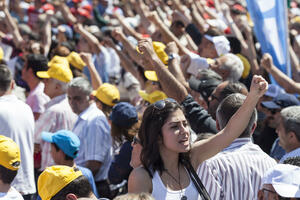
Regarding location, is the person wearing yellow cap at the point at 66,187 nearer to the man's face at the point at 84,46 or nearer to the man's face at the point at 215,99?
the man's face at the point at 215,99

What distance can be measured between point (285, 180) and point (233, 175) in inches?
43.2

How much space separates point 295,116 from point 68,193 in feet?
5.68

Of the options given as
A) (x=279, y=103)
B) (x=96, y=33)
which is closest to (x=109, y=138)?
(x=279, y=103)

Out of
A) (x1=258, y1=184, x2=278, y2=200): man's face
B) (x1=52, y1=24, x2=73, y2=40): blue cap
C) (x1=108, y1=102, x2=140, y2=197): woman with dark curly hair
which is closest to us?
(x1=258, y1=184, x2=278, y2=200): man's face

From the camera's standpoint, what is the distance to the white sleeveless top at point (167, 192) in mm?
3391

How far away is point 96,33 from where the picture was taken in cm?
980

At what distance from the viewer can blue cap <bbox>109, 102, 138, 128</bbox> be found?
542 centimetres

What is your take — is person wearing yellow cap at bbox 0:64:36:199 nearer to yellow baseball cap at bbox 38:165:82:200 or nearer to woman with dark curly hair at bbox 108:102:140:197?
woman with dark curly hair at bbox 108:102:140:197

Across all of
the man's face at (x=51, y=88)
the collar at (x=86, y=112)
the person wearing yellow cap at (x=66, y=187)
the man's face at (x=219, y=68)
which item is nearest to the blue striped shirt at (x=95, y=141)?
the collar at (x=86, y=112)

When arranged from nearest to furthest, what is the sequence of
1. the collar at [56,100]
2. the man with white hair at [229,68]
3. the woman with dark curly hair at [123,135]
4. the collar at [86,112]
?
the woman with dark curly hair at [123,135] → the collar at [86,112] → the man with white hair at [229,68] → the collar at [56,100]

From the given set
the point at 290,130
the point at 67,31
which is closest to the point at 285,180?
the point at 290,130

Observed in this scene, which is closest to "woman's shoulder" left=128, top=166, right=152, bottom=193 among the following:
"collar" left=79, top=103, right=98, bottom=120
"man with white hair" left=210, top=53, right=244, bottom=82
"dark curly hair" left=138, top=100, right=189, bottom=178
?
"dark curly hair" left=138, top=100, right=189, bottom=178

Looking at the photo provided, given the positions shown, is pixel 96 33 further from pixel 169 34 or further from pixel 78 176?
pixel 78 176

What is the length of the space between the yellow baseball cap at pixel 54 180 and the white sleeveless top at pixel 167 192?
24.9 inches
